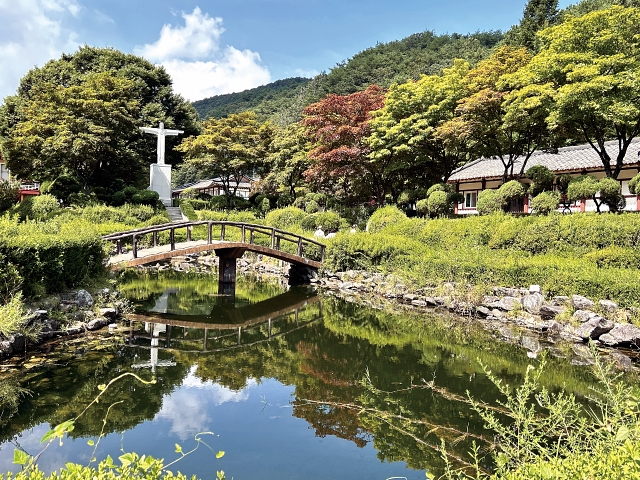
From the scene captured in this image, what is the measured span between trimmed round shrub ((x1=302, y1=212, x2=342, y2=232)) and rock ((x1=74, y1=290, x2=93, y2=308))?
14608mm

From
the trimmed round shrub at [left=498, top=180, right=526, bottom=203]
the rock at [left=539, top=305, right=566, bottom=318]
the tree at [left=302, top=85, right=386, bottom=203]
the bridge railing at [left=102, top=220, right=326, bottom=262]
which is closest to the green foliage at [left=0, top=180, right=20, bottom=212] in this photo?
the bridge railing at [left=102, top=220, right=326, bottom=262]

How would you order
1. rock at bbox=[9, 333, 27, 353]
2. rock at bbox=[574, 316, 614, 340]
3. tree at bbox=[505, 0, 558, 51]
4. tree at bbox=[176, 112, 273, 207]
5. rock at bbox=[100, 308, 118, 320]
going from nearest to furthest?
rock at bbox=[9, 333, 27, 353]
rock at bbox=[574, 316, 614, 340]
rock at bbox=[100, 308, 118, 320]
tree at bbox=[176, 112, 273, 207]
tree at bbox=[505, 0, 558, 51]

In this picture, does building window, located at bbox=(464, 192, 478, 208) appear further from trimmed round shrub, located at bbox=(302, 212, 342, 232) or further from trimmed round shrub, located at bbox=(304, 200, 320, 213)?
trimmed round shrub, located at bbox=(304, 200, 320, 213)

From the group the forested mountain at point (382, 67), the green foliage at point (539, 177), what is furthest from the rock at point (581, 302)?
the forested mountain at point (382, 67)

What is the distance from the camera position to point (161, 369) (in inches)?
325

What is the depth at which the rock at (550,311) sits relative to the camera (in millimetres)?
11172

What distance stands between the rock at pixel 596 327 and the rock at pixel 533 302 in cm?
151

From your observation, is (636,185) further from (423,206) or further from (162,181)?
(162,181)

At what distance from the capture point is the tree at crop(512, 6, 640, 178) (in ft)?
46.0

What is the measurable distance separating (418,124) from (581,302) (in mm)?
12475

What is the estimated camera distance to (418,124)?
2109cm

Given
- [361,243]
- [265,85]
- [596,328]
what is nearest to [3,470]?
[596,328]

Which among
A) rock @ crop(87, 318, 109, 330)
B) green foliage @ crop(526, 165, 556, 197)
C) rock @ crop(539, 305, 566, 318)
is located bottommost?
rock @ crop(87, 318, 109, 330)

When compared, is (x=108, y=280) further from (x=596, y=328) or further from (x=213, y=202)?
(x=213, y=202)
